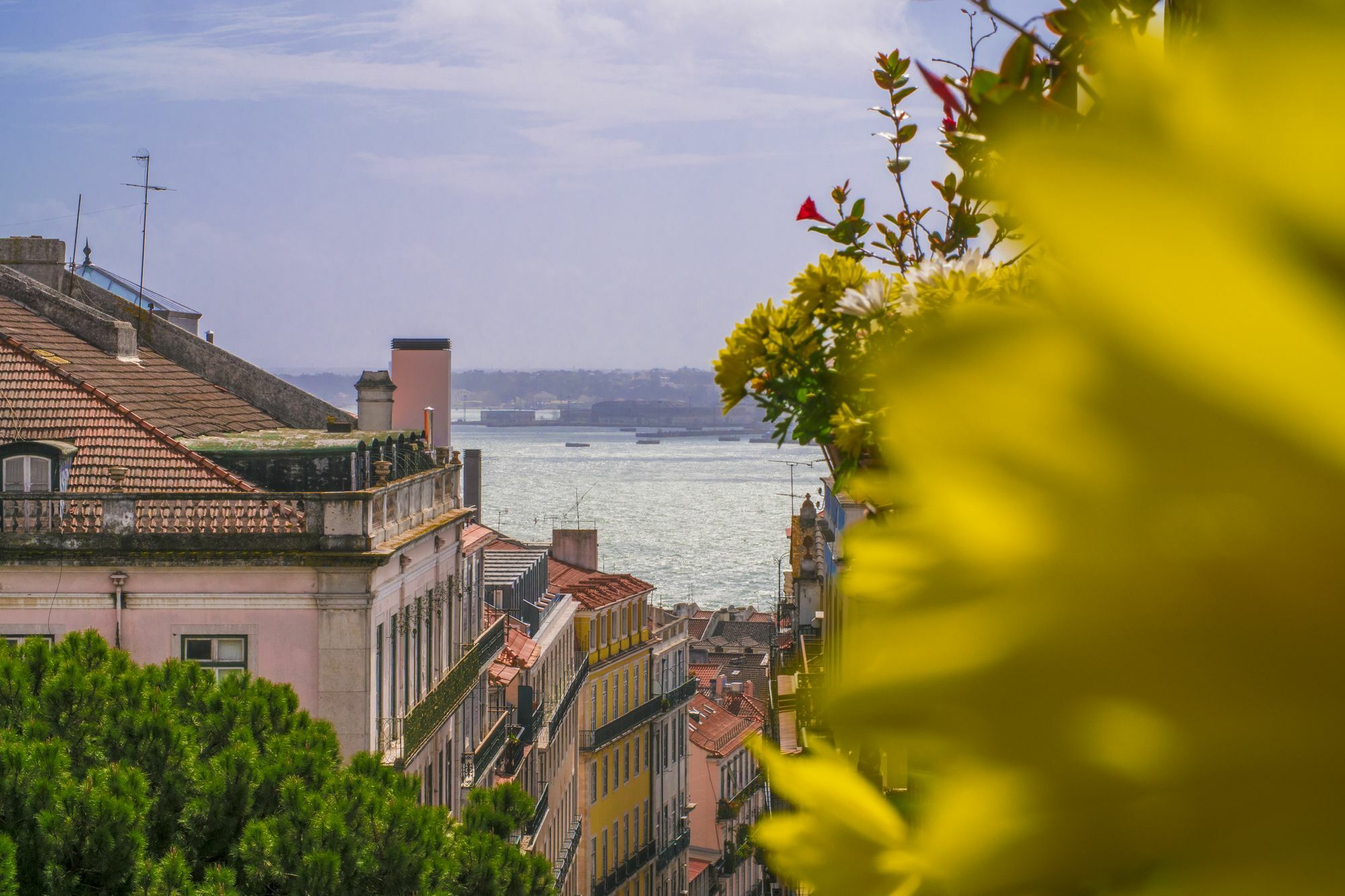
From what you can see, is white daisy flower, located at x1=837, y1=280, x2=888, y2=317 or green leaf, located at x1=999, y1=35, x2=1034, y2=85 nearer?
green leaf, located at x1=999, y1=35, x2=1034, y2=85

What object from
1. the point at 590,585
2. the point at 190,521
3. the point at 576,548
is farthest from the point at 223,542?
the point at 576,548

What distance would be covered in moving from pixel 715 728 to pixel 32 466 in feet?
186

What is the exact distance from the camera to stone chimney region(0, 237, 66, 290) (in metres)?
32.2

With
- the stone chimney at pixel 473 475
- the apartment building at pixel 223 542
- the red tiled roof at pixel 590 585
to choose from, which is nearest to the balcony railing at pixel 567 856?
the red tiled roof at pixel 590 585

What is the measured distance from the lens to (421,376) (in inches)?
1537

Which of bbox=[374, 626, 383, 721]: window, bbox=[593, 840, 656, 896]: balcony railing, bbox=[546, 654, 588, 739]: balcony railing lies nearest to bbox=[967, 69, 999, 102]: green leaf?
bbox=[374, 626, 383, 721]: window

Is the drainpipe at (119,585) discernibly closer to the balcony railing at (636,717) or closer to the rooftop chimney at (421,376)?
the rooftop chimney at (421,376)

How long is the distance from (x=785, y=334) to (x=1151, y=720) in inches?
169

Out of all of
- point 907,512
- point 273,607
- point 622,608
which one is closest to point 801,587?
point 273,607

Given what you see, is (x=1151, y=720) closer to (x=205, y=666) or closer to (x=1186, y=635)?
(x=1186, y=635)

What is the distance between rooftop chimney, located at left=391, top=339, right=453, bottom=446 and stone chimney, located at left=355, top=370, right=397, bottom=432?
7.16 meters

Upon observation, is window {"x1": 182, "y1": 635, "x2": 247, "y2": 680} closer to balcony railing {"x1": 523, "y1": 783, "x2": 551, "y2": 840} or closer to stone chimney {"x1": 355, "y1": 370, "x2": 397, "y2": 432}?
stone chimney {"x1": 355, "y1": 370, "x2": 397, "y2": 432}

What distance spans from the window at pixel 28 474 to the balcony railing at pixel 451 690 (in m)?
6.26

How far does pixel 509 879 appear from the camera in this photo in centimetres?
1454
